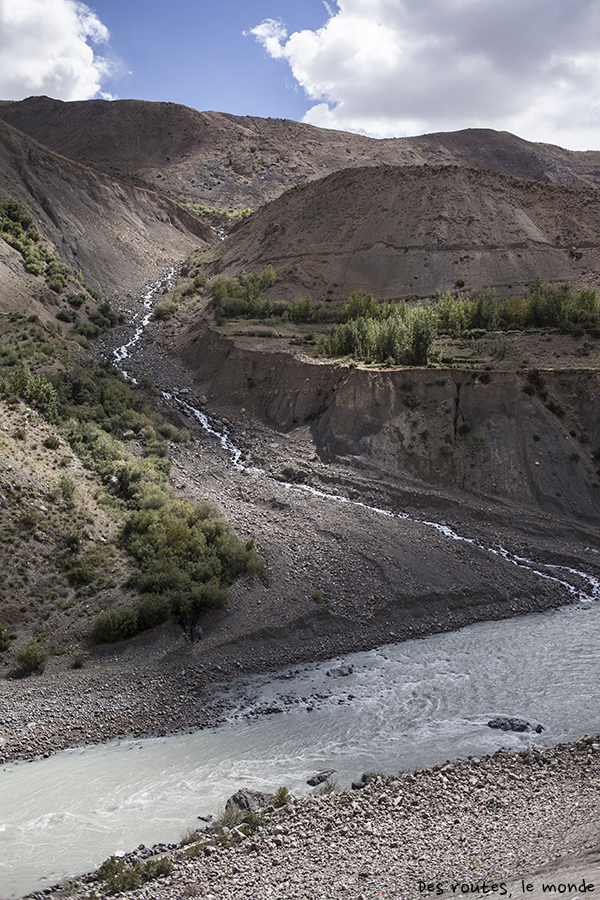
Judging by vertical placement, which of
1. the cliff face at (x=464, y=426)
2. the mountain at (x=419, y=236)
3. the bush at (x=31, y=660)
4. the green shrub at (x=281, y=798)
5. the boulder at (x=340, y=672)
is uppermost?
the mountain at (x=419, y=236)

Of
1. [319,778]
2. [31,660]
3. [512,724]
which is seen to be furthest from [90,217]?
[512,724]

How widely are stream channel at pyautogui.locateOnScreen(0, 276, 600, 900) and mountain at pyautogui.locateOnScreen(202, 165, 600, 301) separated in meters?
40.8

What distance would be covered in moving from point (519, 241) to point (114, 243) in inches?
1793

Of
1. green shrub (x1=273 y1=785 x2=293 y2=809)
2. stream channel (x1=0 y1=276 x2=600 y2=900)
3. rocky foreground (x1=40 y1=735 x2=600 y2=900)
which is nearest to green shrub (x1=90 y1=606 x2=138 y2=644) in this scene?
stream channel (x1=0 y1=276 x2=600 y2=900)

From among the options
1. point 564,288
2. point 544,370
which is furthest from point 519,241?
point 544,370

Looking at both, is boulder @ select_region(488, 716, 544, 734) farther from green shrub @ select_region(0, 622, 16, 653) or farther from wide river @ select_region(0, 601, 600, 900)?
green shrub @ select_region(0, 622, 16, 653)

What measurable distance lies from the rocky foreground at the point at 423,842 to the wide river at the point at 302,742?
1360 millimetres

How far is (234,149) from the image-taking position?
12888 centimetres

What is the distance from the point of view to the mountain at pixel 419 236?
56875 mm

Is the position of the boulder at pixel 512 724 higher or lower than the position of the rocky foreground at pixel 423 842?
lower

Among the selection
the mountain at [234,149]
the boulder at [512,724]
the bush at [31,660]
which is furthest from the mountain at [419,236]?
the mountain at [234,149]

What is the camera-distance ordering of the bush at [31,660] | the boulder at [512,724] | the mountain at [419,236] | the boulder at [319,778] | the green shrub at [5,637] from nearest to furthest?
the boulder at [319,778] → the boulder at [512,724] → the bush at [31,660] → the green shrub at [5,637] → the mountain at [419,236]

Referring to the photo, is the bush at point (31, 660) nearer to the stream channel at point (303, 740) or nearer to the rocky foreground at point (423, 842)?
the stream channel at point (303, 740)

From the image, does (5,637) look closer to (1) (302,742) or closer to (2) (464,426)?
(1) (302,742)
